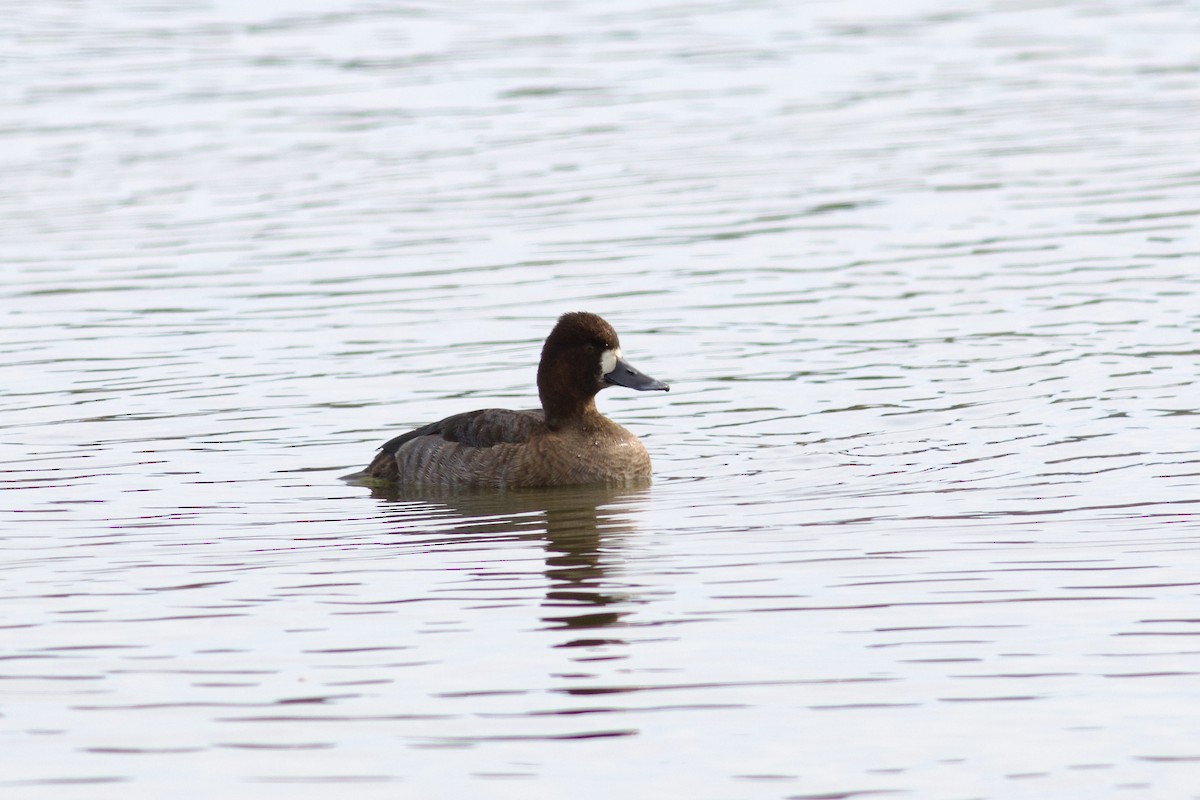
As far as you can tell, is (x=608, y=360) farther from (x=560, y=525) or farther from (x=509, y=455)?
(x=560, y=525)

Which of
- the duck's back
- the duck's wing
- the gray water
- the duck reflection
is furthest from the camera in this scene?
the duck's wing

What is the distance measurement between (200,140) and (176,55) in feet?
23.4

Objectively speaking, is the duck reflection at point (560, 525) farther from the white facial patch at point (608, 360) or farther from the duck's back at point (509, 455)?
Answer: the white facial patch at point (608, 360)

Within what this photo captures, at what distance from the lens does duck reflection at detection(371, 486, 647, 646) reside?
9.57 m

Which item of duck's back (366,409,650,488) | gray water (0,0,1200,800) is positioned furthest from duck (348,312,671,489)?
gray water (0,0,1200,800)

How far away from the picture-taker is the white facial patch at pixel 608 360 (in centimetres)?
1329

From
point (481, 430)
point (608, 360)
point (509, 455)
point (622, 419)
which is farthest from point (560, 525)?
point (622, 419)

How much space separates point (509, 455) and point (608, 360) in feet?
2.94

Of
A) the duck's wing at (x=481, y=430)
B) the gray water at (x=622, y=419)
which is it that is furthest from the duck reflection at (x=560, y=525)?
the duck's wing at (x=481, y=430)

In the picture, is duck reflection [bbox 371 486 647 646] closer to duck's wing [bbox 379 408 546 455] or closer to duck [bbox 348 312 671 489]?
duck [bbox 348 312 671 489]

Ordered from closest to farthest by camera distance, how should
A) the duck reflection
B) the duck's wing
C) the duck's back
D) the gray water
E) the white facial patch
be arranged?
the gray water → the duck reflection → the duck's back → the duck's wing → the white facial patch

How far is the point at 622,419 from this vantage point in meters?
15.0

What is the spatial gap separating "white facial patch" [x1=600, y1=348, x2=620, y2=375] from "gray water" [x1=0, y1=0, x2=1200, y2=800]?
715mm

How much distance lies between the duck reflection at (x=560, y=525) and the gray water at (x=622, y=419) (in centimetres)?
4
